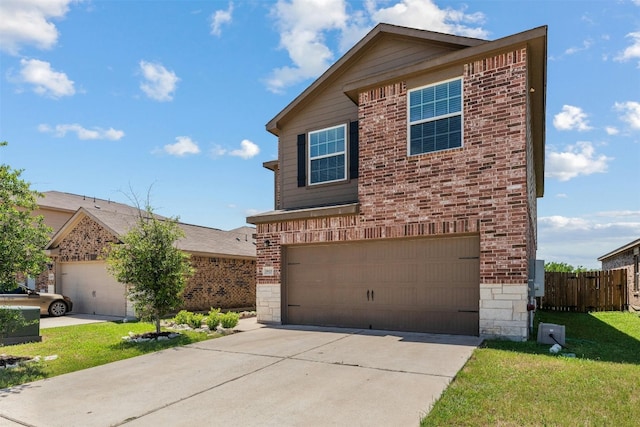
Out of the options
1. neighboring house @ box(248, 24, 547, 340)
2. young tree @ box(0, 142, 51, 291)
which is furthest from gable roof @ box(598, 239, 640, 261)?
young tree @ box(0, 142, 51, 291)

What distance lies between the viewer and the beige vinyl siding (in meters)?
11.1

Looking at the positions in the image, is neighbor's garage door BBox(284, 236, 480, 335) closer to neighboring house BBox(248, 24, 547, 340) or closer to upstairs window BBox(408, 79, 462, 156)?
neighboring house BBox(248, 24, 547, 340)

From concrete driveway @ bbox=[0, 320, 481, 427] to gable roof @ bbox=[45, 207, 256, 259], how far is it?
833 centimetres

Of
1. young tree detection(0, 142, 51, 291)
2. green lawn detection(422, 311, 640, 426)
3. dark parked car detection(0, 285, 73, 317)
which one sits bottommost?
dark parked car detection(0, 285, 73, 317)

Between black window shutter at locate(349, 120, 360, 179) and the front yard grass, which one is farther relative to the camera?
black window shutter at locate(349, 120, 360, 179)

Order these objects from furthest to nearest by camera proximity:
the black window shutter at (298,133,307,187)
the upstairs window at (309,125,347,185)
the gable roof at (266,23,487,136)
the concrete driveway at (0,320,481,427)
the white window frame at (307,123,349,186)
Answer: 1. the black window shutter at (298,133,307,187)
2. the upstairs window at (309,125,347,185)
3. the white window frame at (307,123,349,186)
4. the gable roof at (266,23,487,136)
5. the concrete driveway at (0,320,481,427)

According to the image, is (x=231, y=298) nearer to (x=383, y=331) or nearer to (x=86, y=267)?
(x=86, y=267)

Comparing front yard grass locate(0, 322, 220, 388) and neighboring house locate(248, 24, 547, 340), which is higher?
neighboring house locate(248, 24, 547, 340)

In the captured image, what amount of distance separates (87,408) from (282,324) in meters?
6.79

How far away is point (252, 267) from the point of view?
19.7 m

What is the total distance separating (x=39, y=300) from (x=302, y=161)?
→ 38.5 ft

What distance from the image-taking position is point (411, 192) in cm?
985

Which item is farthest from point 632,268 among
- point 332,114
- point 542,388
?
point 542,388

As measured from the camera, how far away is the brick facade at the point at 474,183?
28.0 feet
